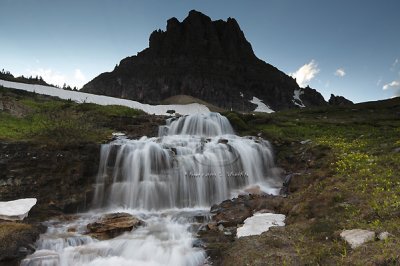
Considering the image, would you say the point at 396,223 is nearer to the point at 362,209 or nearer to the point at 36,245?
the point at 362,209

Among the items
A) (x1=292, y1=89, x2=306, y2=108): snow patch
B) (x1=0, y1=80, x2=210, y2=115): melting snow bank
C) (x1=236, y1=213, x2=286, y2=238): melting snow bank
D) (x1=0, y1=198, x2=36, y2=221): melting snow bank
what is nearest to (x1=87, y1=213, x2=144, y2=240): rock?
(x1=0, y1=198, x2=36, y2=221): melting snow bank

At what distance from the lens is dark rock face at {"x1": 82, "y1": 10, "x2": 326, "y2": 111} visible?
84438 millimetres

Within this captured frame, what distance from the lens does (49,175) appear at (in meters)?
14.0

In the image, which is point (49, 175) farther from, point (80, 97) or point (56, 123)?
point (80, 97)

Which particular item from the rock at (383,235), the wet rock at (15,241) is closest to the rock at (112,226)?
the wet rock at (15,241)

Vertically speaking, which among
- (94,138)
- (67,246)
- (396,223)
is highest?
(94,138)

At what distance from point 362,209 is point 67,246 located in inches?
319

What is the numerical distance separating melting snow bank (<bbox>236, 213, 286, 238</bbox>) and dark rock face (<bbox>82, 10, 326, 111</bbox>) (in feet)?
218

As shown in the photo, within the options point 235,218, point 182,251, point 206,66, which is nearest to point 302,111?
point 235,218

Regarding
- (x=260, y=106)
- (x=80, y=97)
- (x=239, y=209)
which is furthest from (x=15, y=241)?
(x=260, y=106)

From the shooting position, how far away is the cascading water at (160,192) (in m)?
9.05

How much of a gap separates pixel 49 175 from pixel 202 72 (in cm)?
7647

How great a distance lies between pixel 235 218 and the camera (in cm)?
1090

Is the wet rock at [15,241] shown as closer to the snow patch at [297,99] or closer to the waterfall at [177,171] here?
the waterfall at [177,171]
